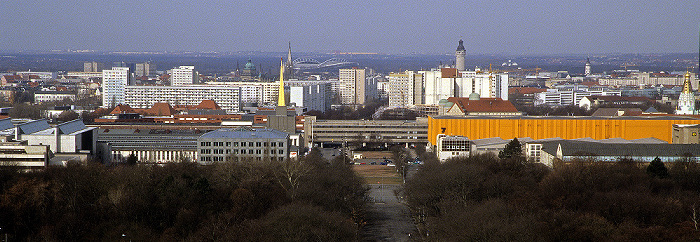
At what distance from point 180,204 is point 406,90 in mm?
60440

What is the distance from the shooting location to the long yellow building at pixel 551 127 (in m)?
51.9

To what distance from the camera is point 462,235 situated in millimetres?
22266

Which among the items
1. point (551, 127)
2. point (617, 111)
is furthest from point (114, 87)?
point (551, 127)

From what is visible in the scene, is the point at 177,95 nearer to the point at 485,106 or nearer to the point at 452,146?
the point at 485,106

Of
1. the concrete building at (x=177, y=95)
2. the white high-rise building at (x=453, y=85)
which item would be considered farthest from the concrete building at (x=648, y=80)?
the concrete building at (x=177, y=95)

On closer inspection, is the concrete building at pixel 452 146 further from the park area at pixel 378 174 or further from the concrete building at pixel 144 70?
the concrete building at pixel 144 70

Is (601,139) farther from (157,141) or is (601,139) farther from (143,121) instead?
(143,121)

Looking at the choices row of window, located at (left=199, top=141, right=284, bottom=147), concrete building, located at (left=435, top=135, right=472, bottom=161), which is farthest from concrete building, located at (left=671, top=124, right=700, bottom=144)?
row of window, located at (left=199, top=141, right=284, bottom=147)

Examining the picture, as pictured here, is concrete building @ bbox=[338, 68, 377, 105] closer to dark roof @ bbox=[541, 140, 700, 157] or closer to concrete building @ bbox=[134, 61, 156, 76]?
concrete building @ bbox=[134, 61, 156, 76]

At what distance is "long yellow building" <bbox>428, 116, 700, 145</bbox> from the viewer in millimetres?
51906

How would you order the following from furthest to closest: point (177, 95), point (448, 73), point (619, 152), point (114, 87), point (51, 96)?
point (51, 96) < point (114, 87) < point (177, 95) < point (448, 73) < point (619, 152)

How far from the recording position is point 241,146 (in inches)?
1556

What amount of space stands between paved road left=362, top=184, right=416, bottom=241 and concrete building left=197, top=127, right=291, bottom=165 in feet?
16.6

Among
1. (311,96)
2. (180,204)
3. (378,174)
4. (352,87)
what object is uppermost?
(352,87)
